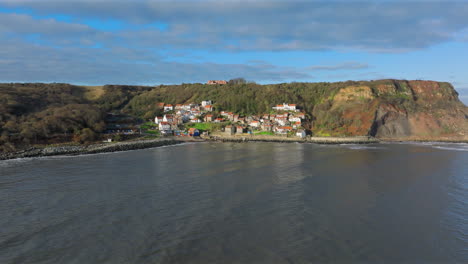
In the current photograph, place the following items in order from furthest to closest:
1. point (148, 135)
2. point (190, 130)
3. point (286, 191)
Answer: point (190, 130), point (148, 135), point (286, 191)

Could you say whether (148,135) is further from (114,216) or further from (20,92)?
(114,216)

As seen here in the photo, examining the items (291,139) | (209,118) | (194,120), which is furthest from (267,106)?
(291,139)

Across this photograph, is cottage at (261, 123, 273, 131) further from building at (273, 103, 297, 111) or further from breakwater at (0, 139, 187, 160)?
breakwater at (0, 139, 187, 160)

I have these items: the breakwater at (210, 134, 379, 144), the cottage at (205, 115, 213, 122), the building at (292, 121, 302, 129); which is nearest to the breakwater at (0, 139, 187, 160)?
the breakwater at (210, 134, 379, 144)

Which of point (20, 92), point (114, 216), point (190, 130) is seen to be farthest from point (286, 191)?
point (20, 92)

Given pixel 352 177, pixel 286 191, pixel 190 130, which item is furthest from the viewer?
pixel 190 130

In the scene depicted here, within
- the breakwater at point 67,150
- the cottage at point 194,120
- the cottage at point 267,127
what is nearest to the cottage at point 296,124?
the cottage at point 267,127

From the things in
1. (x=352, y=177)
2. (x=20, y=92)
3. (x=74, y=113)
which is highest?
(x=20, y=92)
